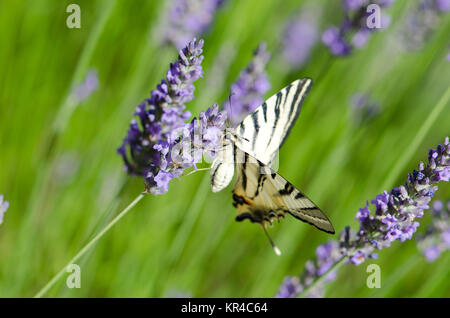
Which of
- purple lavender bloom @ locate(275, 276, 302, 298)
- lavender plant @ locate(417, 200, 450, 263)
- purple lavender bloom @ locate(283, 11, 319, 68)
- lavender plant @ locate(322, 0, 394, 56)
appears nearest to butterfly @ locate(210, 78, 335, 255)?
purple lavender bloom @ locate(275, 276, 302, 298)

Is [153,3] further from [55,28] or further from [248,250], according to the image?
[248,250]

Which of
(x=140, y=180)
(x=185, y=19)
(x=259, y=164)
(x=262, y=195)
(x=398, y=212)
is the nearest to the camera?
(x=398, y=212)

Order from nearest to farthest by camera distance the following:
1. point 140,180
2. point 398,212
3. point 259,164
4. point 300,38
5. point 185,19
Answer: point 398,212 → point 259,164 → point 185,19 → point 140,180 → point 300,38

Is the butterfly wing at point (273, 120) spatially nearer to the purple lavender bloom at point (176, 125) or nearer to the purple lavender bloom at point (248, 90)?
the purple lavender bloom at point (248, 90)

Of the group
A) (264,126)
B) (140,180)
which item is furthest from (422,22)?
(140,180)

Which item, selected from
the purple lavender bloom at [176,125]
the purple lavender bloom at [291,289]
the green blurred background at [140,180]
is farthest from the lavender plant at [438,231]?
the purple lavender bloom at [176,125]

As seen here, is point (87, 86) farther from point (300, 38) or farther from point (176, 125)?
point (300, 38)
